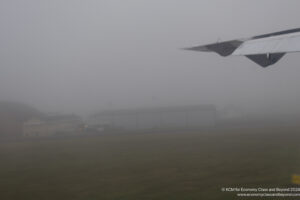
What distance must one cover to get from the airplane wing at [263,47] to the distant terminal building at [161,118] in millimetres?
37745

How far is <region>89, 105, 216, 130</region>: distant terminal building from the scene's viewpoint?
43.0m

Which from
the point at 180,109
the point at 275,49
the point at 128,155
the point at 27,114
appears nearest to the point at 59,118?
the point at 27,114

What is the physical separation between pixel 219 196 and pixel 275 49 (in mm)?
5782

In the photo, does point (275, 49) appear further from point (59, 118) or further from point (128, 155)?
point (59, 118)

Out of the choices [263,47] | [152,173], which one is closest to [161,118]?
[152,173]

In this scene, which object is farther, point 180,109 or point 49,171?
point 180,109

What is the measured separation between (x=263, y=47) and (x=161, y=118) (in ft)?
132

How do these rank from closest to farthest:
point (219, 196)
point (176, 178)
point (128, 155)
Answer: point (219, 196)
point (176, 178)
point (128, 155)

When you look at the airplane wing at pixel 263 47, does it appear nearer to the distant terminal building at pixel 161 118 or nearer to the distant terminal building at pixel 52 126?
the distant terminal building at pixel 52 126

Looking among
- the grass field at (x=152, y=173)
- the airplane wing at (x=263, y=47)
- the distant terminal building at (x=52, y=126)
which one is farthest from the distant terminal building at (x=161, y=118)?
the airplane wing at (x=263, y=47)

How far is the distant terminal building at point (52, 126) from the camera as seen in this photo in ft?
124

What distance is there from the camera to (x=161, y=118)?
1742 inches

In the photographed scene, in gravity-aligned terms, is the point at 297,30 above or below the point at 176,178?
above

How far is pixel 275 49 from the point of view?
12.9ft
